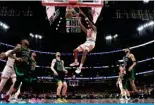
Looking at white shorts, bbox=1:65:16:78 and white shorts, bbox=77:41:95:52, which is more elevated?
white shorts, bbox=77:41:95:52

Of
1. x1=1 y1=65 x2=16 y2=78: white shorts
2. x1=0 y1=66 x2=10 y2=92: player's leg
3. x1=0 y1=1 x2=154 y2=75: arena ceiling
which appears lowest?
x1=0 y1=66 x2=10 y2=92: player's leg

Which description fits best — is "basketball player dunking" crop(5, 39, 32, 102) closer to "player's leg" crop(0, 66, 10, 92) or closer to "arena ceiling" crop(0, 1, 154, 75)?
"player's leg" crop(0, 66, 10, 92)

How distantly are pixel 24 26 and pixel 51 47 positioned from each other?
2.13m

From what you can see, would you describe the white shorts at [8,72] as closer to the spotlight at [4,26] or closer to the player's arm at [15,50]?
the player's arm at [15,50]

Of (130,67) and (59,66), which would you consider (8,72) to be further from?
(130,67)

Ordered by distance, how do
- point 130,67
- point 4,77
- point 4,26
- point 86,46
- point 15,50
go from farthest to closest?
point 4,26 < point 86,46 < point 130,67 < point 4,77 < point 15,50

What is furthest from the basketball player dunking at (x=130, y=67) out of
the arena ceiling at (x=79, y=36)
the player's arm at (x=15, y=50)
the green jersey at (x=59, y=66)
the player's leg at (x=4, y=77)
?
the arena ceiling at (x=79, y=36)

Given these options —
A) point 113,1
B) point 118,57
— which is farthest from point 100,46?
point 113,1

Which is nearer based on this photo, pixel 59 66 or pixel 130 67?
pixel 130 67

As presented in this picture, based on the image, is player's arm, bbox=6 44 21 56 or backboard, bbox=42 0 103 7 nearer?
player's arm, bbox=6 44 21 56

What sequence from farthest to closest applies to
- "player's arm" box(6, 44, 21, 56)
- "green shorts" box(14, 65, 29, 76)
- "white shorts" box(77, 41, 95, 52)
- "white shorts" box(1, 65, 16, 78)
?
"white shorts" box(77, 41, 95, 52)
"green shorts" box(14, 65, 29, 76)
"white shorts" box(1, 65, 16, 78)
"player's arm" box(6, 44, 21, 56)

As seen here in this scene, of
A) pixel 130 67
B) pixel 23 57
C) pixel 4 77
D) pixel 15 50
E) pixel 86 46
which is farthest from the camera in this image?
pixel 86 46

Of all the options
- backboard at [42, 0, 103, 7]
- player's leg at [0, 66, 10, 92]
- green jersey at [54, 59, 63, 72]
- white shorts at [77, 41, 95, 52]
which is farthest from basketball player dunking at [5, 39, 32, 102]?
white shorts at [77, 41, 95, 52]

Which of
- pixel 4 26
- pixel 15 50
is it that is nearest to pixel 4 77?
pixel 15 50
